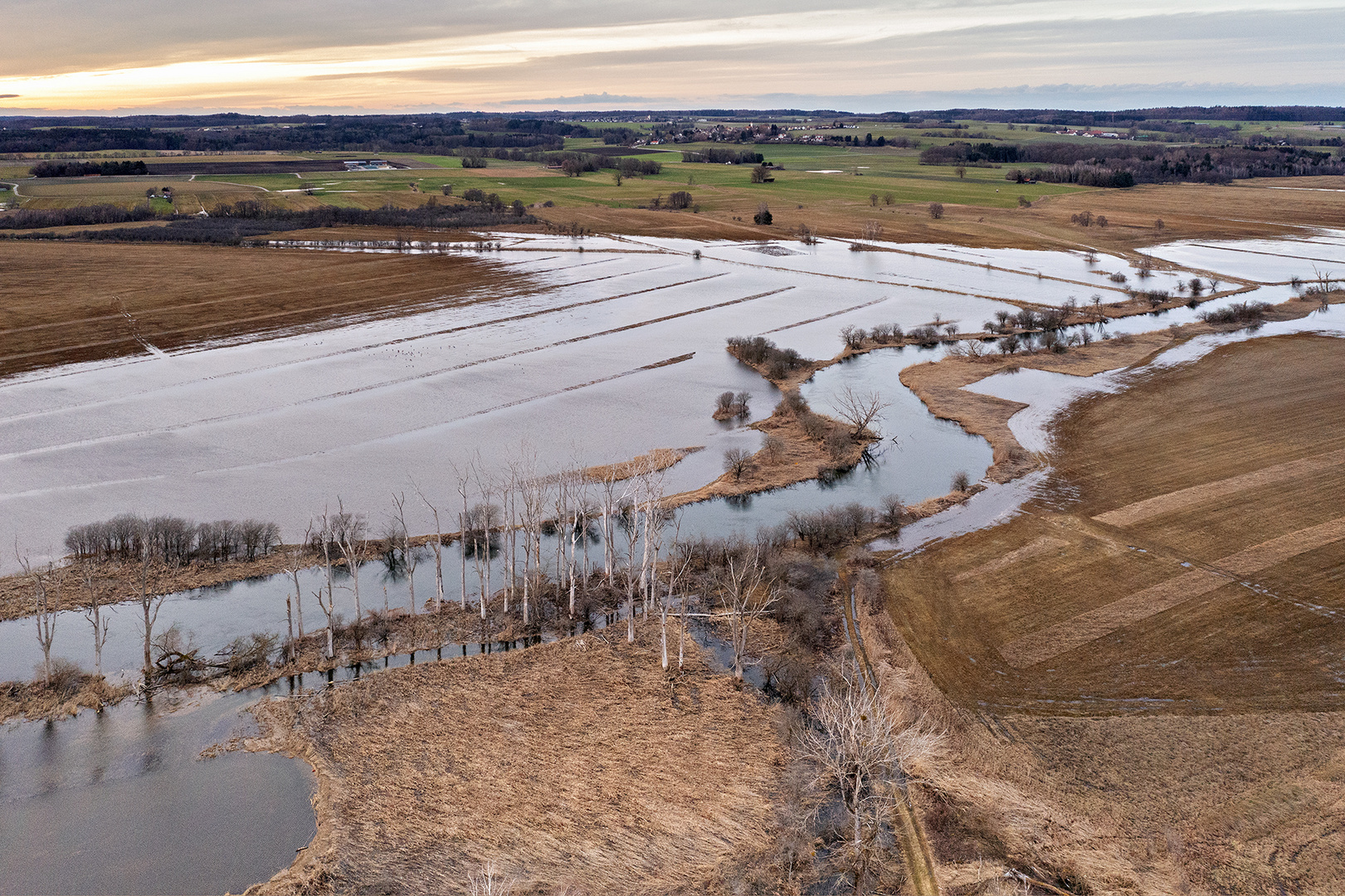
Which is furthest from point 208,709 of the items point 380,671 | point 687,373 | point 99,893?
point 687,373

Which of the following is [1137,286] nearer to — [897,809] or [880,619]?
[880,619]

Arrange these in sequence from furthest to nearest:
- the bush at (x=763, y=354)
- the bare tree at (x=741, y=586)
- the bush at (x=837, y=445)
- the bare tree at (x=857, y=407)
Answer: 1. the bush at (x=763, y=354)
2. the bare tree at (x=857, y=407)
3. the bush at (x=837, y=445)
4. the bare tree at (x=741, y=586)

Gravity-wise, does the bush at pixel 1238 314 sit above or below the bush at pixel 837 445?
above

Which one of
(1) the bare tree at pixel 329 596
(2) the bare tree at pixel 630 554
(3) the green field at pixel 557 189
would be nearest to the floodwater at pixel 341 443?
(1) the bare tree at pixel 329 596

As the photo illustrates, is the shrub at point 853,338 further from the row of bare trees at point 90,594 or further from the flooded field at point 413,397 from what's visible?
the row of bare trees at point 90,594

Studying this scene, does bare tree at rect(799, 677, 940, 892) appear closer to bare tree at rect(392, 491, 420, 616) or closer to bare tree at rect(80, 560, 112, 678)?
bare tree at rect(392, 491, 420, 616)

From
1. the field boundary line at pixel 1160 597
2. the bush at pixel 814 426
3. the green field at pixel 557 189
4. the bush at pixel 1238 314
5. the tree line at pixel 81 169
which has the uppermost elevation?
the tree line at pixel 81 169

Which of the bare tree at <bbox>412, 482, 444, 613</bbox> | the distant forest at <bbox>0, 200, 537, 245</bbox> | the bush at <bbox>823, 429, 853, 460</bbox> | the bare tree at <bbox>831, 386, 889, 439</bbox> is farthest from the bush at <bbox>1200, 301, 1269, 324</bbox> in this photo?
the distant forest at <bbox>0, 200, 537, 245</bbox>
